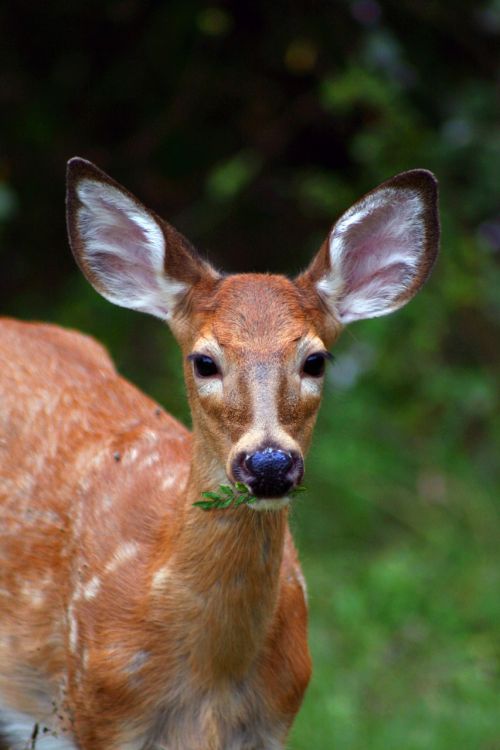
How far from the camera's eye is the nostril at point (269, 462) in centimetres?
394

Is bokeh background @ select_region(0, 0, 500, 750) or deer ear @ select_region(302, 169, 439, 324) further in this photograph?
bokeh background @ select_region(0, 0, 500, 750)

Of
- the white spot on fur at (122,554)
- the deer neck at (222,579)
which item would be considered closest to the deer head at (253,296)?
the deer neck at (222,579)

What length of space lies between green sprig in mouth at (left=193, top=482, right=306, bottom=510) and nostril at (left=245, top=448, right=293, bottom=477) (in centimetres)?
10

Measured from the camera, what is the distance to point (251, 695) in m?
4.70

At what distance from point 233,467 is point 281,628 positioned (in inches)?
35.8

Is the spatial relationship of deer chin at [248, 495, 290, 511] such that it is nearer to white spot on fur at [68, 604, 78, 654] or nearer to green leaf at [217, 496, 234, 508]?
green leaf at [217, 496, 234, 508]

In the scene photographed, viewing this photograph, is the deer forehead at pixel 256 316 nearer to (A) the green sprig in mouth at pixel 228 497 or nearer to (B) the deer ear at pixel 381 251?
(B) the deer ear at pixel 381 251

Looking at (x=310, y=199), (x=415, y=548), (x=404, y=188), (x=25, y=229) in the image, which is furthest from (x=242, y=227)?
(x=404, y=188)

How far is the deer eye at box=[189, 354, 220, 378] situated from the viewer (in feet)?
14.4

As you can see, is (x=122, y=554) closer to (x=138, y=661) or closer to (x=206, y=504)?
(x=138, y=661)

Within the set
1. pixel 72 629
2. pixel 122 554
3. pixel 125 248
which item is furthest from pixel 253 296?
pixel 72 629

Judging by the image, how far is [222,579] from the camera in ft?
15.0

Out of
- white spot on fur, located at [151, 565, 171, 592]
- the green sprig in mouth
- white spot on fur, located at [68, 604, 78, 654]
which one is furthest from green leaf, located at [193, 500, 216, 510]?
white spot on fur, located at [68, 604, 78, 654]

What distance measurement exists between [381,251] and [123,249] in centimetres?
84
